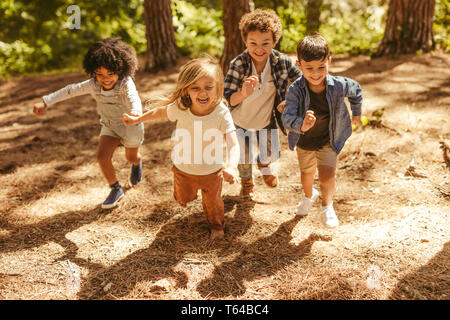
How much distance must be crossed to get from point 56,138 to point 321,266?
4.70 metres

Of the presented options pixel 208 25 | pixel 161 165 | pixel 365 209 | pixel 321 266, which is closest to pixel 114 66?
pixel 161 165

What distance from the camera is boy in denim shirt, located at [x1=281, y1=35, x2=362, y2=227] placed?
113 inches

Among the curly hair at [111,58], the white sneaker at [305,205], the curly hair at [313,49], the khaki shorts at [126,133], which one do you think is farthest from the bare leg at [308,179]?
the curly hair at [111,58]

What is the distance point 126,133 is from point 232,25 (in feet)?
8.85

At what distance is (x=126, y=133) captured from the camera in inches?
155

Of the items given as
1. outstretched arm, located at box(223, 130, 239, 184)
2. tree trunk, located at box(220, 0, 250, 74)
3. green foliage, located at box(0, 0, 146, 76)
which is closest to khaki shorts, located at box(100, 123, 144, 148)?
outstretched arm, located at box(223, 130, 239, 184)

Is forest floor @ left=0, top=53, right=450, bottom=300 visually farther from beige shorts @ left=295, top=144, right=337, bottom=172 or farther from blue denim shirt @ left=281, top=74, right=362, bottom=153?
blue denim shirt @ left=281, top=74, right=362, bottom=153

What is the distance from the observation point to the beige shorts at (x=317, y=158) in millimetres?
3221

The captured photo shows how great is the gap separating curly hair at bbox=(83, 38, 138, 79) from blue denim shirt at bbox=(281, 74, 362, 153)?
166 centimetres

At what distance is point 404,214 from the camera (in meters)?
3.49

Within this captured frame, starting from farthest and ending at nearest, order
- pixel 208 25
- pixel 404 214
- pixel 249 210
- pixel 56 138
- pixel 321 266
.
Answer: pixel 208 25
pixel 56 138
pixel 249 210
pixel 404 214
pixel 321 266

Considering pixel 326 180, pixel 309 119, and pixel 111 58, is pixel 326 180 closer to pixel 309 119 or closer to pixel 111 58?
pixel 309 119

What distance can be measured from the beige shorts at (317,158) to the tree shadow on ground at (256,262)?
0.60m
